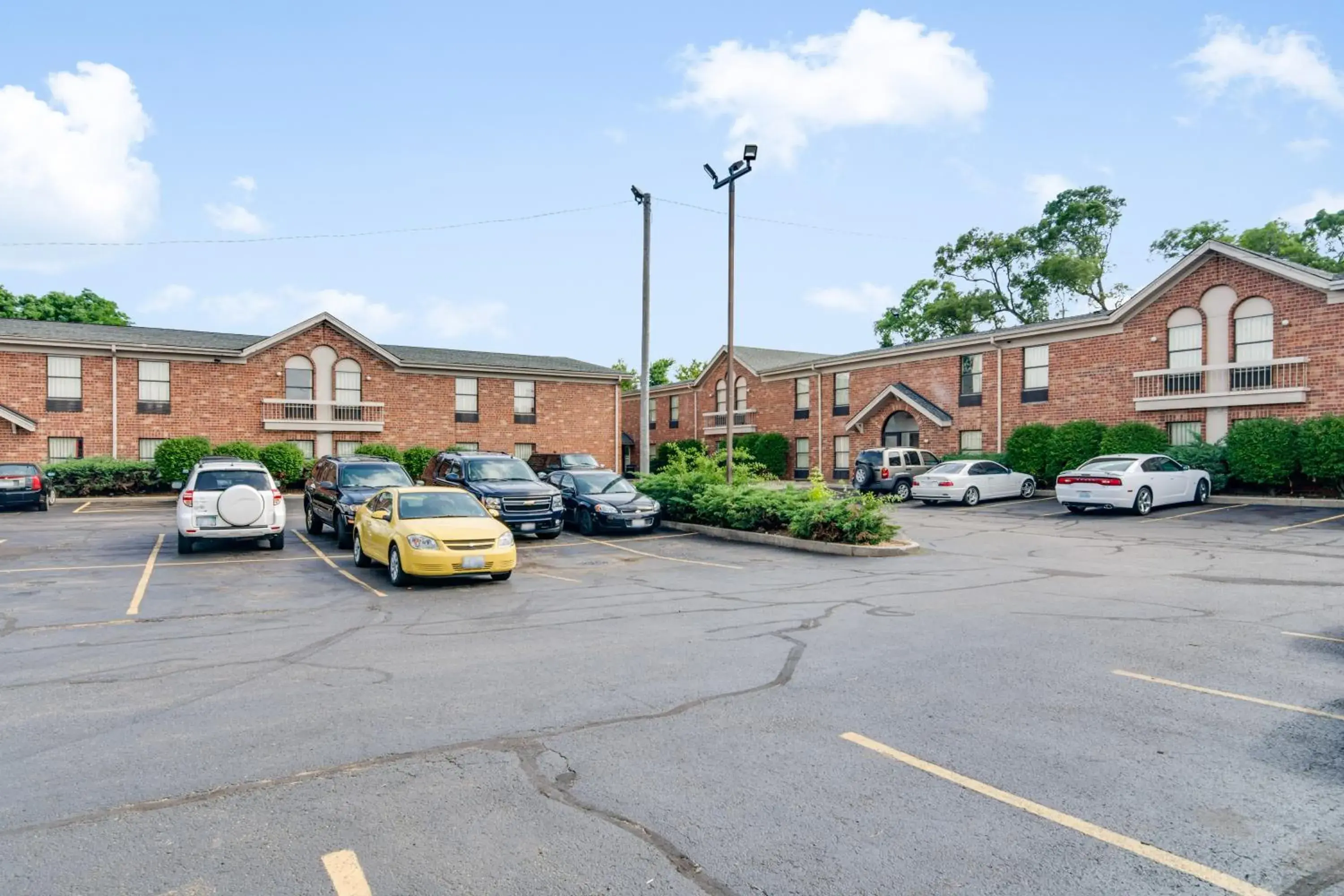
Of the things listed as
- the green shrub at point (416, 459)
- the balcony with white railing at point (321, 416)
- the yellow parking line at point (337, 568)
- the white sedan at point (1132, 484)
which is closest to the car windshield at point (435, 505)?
the yellow parking line at point (337, 568)

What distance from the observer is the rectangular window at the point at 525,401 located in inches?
1529

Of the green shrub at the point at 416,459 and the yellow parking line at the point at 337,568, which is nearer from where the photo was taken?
the yellow parking line at the point at 337,568

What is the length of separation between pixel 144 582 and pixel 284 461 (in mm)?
20271

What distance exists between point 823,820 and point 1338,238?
5393 centimetres

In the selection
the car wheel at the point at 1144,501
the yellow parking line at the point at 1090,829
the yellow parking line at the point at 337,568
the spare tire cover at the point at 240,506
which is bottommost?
the yellow parking line at the point at 337,568

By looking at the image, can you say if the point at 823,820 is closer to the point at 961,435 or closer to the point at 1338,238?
the point at 961,435

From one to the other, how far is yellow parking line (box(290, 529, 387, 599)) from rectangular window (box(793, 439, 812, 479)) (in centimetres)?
2568

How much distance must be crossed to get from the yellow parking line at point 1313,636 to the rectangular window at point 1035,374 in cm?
2317

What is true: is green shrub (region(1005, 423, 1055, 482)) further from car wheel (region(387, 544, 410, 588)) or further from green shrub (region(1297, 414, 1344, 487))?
car wheel (region(387, 544, 410, 588))

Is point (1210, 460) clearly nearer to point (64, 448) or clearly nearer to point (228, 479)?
point (228, 479)

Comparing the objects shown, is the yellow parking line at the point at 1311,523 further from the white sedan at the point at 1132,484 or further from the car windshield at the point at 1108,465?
the car windshield at the point at 1108,465

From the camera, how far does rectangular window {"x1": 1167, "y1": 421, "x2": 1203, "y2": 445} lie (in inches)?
1017

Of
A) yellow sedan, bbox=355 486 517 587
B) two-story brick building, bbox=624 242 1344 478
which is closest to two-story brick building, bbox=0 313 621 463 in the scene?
two-story brick building, bbox=624 242 1344 478

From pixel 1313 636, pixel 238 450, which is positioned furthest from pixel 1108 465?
pixel 238 450
